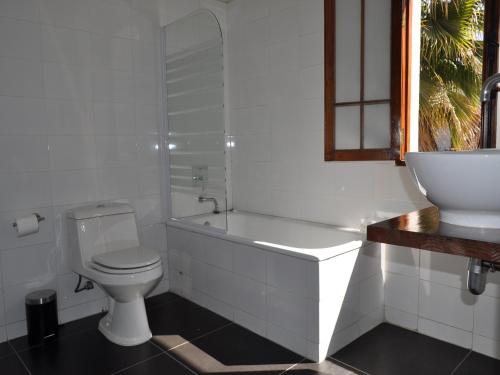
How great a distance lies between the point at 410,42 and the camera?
227 centimetres

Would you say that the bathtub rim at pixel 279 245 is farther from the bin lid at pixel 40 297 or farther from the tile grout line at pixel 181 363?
the bin lid at pixel 40 297

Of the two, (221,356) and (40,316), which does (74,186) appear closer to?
(40,316)

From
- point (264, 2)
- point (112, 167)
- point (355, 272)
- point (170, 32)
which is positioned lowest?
point (355, 272)

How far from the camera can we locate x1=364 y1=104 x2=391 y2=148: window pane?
7.98ft

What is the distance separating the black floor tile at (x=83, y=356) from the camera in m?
2.13

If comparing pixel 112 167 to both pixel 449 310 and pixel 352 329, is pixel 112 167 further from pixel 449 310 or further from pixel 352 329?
pixel 449 310

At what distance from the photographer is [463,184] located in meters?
0.96

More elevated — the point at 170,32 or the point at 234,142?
the point at 170,32

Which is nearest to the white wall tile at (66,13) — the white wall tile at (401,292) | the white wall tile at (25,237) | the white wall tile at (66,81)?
the white wall tile at (66,81)

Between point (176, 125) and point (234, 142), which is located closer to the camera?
point (176, 125)

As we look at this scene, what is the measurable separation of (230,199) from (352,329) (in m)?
1.62

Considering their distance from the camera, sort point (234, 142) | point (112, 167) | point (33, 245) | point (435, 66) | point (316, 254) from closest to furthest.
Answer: point (316, 254), point (33, 245), point (112, 167), point (234, 142), point (435, 66)

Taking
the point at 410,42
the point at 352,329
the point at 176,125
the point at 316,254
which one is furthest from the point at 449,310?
the point at 176,125

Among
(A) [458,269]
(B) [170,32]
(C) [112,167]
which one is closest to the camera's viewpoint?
(A) [458,269]
